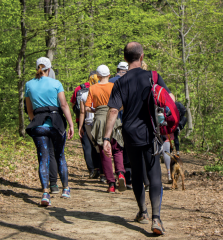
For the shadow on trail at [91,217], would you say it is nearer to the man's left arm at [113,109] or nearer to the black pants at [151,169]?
the black pants at [151,169]

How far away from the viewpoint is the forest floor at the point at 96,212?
3594 millimetres

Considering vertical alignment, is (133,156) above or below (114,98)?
below

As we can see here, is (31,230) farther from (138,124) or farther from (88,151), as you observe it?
(88,151)

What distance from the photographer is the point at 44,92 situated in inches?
195

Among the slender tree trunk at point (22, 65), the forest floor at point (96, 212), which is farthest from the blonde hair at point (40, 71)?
the slender tree trunk at point (22, 65)

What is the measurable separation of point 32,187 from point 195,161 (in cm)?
736

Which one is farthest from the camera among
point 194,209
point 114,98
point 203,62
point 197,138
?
point 197,138

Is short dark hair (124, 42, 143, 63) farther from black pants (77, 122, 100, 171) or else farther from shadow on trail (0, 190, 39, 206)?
black pants (77, 122, 100, 171)

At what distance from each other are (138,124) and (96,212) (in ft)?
5.42

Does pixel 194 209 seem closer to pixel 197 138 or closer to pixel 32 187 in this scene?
pixel 32 187

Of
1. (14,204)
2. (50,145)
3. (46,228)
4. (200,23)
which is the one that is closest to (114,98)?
(46,228)

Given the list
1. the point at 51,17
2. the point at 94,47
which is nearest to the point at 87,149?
the point at 51,17

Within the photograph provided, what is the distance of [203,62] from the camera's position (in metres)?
14.6

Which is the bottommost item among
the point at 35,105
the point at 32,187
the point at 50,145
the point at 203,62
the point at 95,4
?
the point at 32,187
